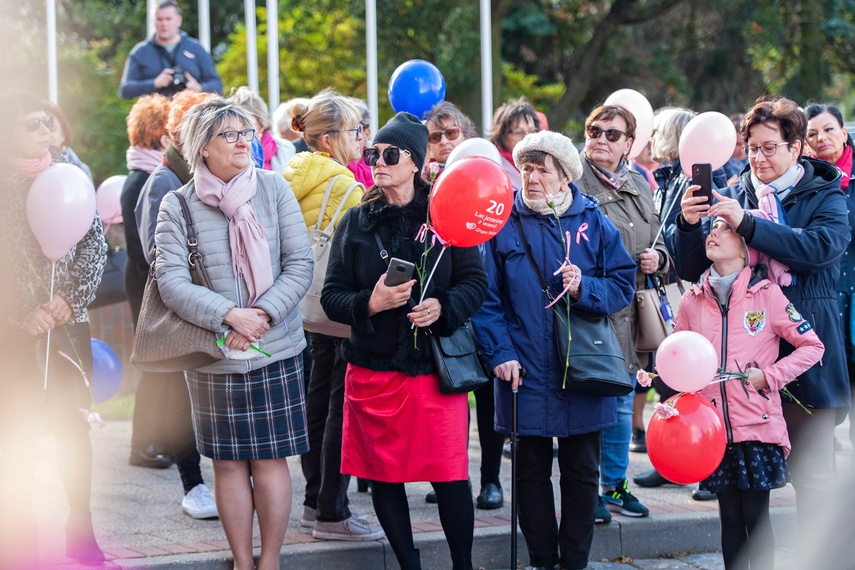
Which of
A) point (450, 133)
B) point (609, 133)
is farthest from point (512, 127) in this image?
point (609, 133)

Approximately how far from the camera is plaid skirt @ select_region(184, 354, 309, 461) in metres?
4.66

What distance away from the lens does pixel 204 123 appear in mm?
4668

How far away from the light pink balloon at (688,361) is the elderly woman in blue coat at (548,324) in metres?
0.43

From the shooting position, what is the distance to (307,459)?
5.65 meters

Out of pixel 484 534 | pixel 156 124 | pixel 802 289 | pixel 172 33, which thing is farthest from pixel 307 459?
pixel 172 33

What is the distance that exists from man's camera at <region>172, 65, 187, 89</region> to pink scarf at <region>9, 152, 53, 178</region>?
11.5 ft

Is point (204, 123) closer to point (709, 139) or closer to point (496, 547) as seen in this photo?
point (709, 139)

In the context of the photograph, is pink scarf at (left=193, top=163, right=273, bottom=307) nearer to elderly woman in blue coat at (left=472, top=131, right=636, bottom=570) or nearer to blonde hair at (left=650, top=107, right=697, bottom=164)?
elderly woman in blue coat at (left=472, top=131, right=636, bottom=570)

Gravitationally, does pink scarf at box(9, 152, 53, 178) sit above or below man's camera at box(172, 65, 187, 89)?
below

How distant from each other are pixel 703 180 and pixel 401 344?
4.99 feet

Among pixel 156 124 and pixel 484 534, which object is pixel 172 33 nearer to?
pixel 156 124

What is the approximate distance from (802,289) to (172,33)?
17.4 ft

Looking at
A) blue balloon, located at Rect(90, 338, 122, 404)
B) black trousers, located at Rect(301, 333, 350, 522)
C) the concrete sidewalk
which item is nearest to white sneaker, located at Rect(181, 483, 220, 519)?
the concrete sidewalk

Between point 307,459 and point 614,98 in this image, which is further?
point 614,98
